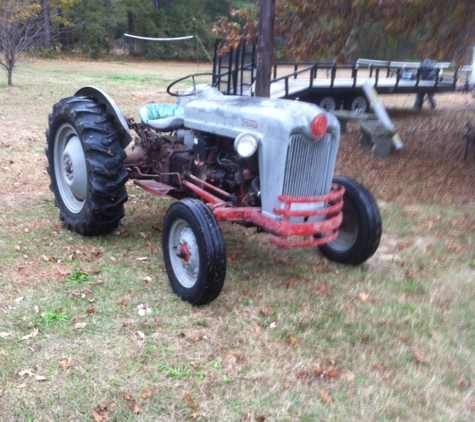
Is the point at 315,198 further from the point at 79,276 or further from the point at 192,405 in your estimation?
the point at 79,276

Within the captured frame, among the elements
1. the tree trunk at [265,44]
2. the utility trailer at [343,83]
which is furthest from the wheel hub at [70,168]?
the utility trailer at [343,83]

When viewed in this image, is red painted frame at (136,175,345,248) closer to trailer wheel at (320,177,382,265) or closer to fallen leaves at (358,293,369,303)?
trailer wheel at (320,177,382,265)

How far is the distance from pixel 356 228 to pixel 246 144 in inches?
56.9

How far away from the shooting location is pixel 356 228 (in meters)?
4.62

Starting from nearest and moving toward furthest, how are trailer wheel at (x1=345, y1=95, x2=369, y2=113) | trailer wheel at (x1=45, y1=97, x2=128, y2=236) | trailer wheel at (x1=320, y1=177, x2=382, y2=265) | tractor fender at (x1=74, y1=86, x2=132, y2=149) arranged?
trailer wheel at (x1=320, y1=177, x2=382, y2=265) < trailer wheel at (x1=45, y1=97, x2=128, y2=236) < tractor fender at (x1=74, y1=86, x2=132, y2=149) < trailer wheel at (x1=345, y1=95, x2=369, y2=113)

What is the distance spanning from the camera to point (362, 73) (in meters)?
17.0

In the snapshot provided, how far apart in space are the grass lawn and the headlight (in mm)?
1167

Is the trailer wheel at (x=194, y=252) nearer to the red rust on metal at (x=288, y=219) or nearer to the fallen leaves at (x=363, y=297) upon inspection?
the red rust on metal at (x=288, y=219)

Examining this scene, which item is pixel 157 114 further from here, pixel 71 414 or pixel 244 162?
pixel 71 414

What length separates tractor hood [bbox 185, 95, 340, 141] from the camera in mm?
3760

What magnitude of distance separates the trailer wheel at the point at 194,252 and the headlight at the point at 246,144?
51 cm

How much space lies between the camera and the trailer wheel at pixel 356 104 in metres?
13.4

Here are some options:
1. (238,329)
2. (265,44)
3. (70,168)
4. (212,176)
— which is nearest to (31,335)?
(238,329)

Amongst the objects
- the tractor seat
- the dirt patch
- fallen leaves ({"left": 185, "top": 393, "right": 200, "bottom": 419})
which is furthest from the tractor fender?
the dirt patch
